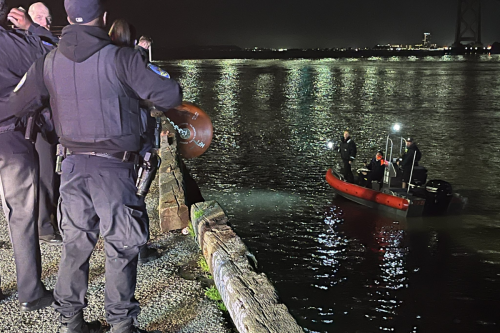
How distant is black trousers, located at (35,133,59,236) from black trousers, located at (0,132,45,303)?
78 cm

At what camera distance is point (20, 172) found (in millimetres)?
3352

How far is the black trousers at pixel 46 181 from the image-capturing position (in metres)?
4.21

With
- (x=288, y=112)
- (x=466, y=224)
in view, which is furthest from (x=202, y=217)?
(x=288, y=112)

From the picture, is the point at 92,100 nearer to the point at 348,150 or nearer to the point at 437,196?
the point at 437,196

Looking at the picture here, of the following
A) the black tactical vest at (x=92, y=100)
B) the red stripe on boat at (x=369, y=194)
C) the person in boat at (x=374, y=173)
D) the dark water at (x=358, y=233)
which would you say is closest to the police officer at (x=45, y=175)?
the black tactical vest at (x=92, y=100)

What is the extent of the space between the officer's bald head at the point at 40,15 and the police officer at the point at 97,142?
1641mm

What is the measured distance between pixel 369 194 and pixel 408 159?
1.63 metres

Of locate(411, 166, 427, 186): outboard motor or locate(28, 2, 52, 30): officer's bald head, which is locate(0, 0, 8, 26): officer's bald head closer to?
locate(28, 2, 52, 30): officer's bald head

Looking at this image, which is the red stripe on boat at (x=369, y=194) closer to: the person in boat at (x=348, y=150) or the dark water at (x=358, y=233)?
the dark water at (x=358, y=233)

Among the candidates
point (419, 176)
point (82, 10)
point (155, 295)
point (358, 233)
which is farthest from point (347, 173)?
point (82, 10)

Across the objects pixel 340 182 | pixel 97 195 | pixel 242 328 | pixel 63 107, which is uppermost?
pixel 63 107

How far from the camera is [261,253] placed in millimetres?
12586

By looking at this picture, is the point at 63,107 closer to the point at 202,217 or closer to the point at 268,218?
the point at 202,217

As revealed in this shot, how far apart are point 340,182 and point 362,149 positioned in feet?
29.7
